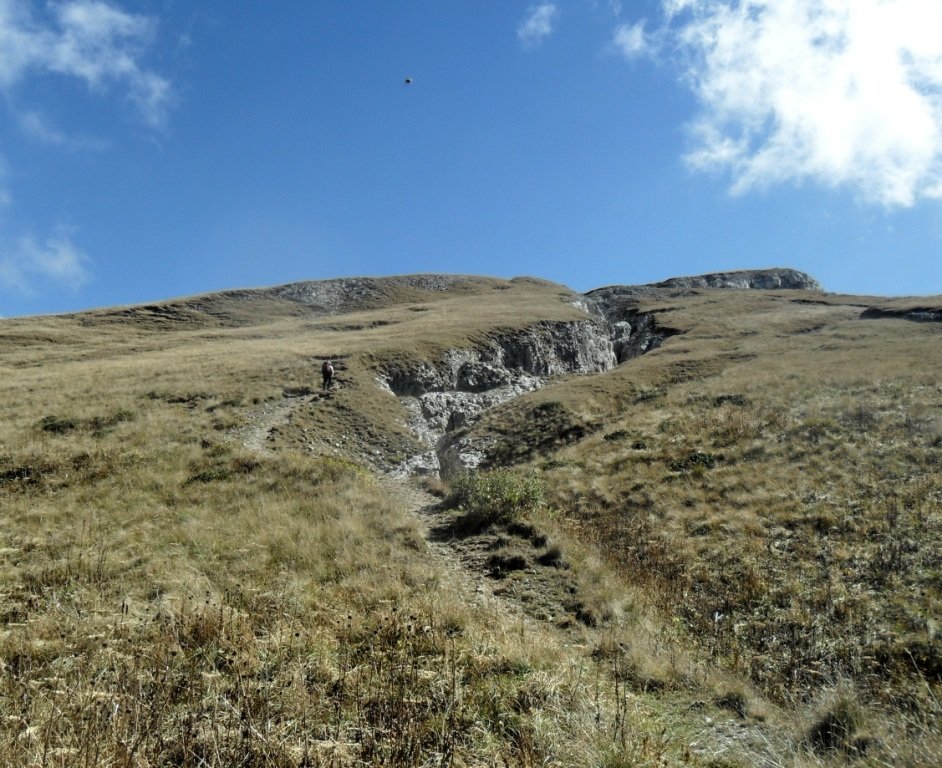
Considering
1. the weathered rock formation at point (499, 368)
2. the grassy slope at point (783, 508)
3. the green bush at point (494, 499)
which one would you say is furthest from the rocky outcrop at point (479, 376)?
the green bush at point (494, 499)

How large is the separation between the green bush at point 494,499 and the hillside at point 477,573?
10 centimetres

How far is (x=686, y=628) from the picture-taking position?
9.81 metres

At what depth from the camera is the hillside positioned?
16.6 feet

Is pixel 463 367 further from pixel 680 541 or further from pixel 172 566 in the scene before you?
pixel 172 566

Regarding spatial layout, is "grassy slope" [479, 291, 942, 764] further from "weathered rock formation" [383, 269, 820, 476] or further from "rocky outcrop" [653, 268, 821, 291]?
"rocky outcrop" [653, 268, 821, 291]

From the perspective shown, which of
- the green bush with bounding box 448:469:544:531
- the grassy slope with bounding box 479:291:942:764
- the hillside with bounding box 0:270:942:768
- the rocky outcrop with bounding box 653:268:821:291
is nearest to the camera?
the hillside with bounding box 0:270:942:768

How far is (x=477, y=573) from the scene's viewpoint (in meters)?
12.0

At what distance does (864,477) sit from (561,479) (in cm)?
966

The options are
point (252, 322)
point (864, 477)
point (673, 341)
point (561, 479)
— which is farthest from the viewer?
point (252, 322)

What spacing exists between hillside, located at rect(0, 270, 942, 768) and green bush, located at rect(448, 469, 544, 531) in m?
0.10

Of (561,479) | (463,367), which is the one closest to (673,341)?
(463,367)

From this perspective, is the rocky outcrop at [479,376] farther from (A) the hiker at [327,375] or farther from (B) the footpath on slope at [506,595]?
(A) the hiker at [327,375]

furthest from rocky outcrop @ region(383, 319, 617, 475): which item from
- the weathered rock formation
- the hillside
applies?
the hillside

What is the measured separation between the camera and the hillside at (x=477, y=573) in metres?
5.07
